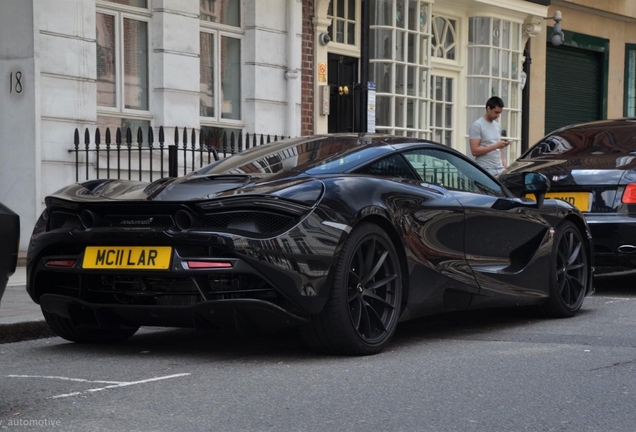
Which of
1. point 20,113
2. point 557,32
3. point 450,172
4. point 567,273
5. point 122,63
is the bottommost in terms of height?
point 567,273

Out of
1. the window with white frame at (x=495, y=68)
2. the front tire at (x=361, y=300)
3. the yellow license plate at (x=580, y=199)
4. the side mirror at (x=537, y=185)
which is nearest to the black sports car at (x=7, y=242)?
the front tire at (x=361, y=300)

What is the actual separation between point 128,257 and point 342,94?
11.9m

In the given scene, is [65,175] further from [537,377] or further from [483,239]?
[537,377]

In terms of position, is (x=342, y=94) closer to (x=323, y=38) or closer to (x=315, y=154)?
(x=323, y=38)

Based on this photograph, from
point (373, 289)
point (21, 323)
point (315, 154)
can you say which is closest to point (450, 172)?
point (315, 154)

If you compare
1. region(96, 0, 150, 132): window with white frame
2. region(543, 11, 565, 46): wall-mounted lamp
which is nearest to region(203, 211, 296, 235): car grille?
region(96, 0, 150, 132): window with white frame

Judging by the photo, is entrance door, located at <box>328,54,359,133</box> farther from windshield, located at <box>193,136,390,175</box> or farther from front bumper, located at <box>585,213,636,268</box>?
windshield, located at <box>193,136,390,175</box>

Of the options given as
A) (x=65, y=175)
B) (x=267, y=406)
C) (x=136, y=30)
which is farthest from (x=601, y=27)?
(x=267, y=406)

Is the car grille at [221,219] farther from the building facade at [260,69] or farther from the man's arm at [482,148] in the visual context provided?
the man's arm at [482,148]

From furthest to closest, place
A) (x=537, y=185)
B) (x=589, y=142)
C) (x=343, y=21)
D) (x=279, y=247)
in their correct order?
(x=343, y=21) → (x=589, y=142) → (x=537, y=185) → (x=279, y=247)

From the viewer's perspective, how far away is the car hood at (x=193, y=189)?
5859 mm

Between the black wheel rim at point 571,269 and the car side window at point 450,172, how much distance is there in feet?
2.48

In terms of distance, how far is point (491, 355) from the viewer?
6273 mm

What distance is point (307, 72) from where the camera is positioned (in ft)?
53.9
